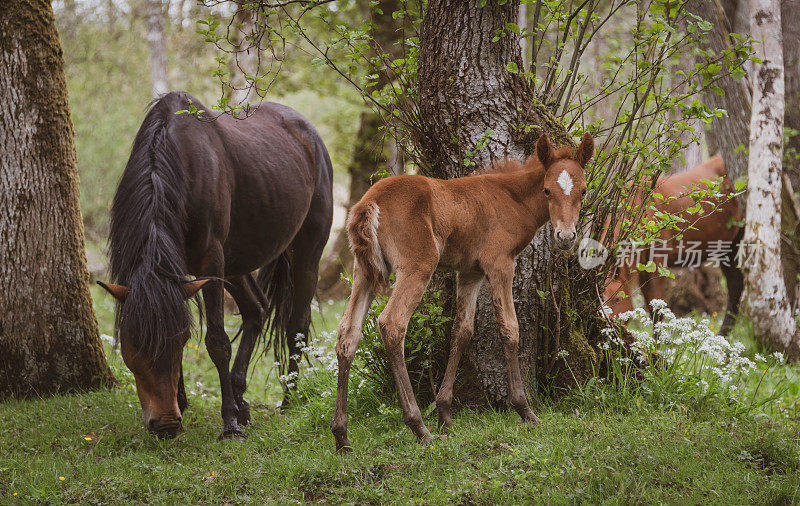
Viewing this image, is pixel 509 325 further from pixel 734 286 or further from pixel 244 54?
pixel 244 54

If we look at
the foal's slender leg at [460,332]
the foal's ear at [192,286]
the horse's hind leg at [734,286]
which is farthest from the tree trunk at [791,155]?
the foal's ear at [192,286]

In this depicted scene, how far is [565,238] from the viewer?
4.31 metres

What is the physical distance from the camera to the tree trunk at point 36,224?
20.6 ft

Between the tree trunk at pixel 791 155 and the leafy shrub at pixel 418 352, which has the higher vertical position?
the tree trunk at pixel 791 155

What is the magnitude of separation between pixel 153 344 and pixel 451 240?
2.06 metres

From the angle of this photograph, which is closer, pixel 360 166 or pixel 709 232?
pixel 709 232

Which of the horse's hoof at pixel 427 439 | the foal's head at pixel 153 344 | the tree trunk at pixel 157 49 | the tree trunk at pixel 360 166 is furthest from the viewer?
the tree trunk at pixel 157 49

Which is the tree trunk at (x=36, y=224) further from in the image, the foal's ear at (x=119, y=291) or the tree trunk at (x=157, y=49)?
the tree trunk at (x=157, y=49)

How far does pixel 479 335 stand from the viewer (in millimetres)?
5254

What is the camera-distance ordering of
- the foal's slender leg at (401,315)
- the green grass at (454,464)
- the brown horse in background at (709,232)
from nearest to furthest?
the green grass at (454,464), the foal's slender leg at (401,315), the brown horse in background at (709,232)

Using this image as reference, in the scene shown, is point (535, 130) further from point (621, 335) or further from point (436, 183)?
point (621, 335)

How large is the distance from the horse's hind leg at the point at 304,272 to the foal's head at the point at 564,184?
3.54 meters

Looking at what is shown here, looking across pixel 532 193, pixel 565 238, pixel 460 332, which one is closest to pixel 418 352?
pixel 460 332

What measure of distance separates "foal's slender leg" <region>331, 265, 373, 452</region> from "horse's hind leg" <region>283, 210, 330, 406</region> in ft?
10.3
